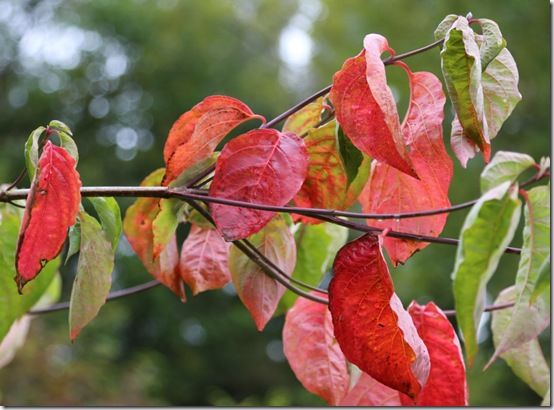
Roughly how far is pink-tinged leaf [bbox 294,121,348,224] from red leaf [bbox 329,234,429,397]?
0.07m

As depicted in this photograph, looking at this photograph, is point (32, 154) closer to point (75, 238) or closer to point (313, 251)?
point (75, 238)

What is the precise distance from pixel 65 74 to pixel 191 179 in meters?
6.99

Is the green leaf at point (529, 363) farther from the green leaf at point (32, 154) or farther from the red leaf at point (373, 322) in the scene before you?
the green leaf at point (32, 154)

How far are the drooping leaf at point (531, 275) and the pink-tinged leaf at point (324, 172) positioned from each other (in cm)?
10

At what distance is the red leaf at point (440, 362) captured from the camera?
410 mm

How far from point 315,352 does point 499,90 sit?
0.61 feet

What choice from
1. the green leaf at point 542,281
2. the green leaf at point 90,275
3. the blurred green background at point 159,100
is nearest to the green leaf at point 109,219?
the green leaf at point 90,275

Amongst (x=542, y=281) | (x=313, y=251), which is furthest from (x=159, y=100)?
(x=542, y=281)

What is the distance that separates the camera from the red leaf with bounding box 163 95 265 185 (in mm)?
394

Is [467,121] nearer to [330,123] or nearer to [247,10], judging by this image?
[330,123]

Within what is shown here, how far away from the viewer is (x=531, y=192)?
37 centimetres

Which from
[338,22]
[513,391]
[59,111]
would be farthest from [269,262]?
[59,111]

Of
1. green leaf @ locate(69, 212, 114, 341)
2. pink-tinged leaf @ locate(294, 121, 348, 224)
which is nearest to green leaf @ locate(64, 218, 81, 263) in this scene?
green leaf @ locate(69, 212, 114, 341)

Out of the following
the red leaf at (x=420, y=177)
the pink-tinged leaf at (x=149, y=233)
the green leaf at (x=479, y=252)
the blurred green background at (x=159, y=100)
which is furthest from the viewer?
the blurred green background at (x=159, y=100)
